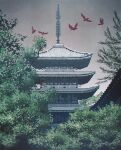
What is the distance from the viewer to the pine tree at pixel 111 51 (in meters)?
7.11

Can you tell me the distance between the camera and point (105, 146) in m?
7.82

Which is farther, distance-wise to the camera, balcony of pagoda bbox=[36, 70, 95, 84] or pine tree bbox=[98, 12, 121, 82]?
balcony of pagoda bbox=[36, 70, 95, 84]

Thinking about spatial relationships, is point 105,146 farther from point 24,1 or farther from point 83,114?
point 24,1

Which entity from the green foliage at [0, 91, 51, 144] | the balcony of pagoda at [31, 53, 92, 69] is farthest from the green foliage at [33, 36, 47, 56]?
the balcony of pagoda at [31, 53, 92, 69]

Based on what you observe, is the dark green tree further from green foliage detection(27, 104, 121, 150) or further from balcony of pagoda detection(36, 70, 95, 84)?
balcony of pagoda detection(36, 70, 95, 84)

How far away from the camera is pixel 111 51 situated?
291 inches

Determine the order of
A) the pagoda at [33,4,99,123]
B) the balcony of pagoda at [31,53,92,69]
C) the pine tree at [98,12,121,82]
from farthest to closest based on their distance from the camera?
the balcony of pagoda at [31,53,92,69], the pagoda at [33,4,99,123], the pine tree at [98,12,121,82]

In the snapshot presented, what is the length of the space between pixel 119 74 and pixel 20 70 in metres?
4.24

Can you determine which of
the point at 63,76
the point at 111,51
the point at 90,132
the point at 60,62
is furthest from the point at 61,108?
the point at 111,51

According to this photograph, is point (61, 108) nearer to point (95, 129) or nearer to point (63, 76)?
point (63, 76)

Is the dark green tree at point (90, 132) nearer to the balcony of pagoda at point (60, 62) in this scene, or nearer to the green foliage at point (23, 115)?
the green foliage at point (23, 115)

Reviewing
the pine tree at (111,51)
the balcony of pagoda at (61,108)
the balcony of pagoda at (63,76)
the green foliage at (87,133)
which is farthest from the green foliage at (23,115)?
the balcony of pagoda at (63,76)

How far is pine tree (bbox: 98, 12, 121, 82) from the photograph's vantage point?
711 cm

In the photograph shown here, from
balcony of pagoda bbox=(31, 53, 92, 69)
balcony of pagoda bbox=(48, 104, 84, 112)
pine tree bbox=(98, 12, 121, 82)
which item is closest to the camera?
pine tree bbox=(98, 12, 121, 82)
